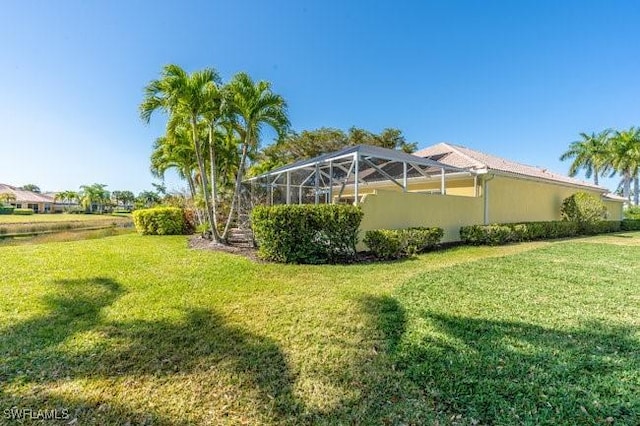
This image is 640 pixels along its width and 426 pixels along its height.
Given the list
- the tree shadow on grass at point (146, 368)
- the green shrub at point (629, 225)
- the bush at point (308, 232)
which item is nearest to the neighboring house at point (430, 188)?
the bush at point (308, 232)

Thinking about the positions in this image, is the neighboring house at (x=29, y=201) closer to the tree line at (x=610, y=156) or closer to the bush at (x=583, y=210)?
the bush at (x=583, y=210)

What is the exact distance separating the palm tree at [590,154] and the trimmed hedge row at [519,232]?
27.2 m

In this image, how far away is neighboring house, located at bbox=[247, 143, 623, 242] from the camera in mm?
10859

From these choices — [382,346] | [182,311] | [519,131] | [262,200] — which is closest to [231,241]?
[262,200]

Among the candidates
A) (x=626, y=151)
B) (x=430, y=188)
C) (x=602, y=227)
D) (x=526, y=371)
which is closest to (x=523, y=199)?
(x=430, y=188)

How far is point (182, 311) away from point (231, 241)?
8.43 meters

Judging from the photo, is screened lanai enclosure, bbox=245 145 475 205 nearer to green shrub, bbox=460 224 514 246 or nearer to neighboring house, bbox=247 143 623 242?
neighboring house, bbox=247 143 623 242

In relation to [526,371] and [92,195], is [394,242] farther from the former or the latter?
[92,195]

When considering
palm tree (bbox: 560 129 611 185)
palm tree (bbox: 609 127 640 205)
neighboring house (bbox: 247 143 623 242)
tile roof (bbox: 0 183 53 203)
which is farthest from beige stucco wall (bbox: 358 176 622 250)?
tile roof (bbox: 0 183 53 203)

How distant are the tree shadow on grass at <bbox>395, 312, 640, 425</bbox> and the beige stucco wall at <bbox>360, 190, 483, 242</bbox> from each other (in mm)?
5959

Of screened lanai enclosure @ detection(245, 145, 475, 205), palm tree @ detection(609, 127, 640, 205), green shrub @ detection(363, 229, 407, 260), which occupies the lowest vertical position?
green shrub @ detection(363, 229, 407, 260)

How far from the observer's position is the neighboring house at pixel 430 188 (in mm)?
10859

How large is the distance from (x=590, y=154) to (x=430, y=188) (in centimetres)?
3694

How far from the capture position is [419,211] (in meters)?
11.9
